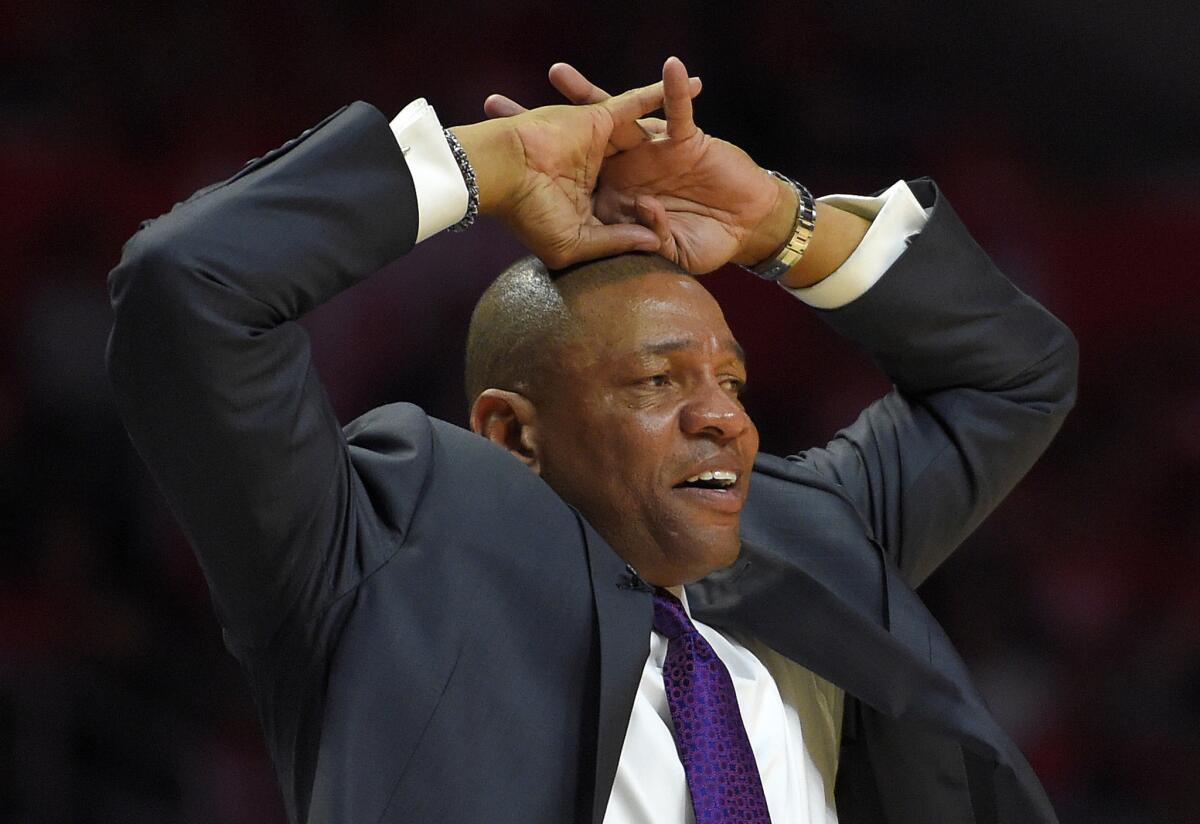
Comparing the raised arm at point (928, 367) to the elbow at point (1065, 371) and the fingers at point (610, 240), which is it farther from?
the fingers at point (610, 240)

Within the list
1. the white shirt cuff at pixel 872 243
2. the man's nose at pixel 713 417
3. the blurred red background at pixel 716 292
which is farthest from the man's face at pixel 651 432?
the blurred red background at pixel 716 292

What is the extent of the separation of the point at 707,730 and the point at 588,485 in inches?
10.4

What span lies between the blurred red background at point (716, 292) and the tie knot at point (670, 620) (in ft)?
3.51

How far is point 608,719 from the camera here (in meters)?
1.48

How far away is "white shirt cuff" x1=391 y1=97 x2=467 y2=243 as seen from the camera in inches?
61.6

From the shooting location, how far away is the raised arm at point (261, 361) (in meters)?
1.35

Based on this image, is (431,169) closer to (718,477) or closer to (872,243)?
(718,477)

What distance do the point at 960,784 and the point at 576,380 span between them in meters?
0.59

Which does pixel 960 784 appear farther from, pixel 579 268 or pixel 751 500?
pixel 579 268

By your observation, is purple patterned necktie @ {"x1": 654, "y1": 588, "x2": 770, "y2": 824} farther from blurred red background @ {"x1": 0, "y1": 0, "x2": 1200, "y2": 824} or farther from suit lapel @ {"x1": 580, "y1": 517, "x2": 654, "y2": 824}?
blurred red background @ {"x1": 0, "y1": 0, "x2": 1200, "y2": 824}

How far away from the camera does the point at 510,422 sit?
5.76 ft

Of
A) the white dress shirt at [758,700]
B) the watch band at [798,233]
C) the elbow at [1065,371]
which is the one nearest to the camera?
the white dress shirt at [758,700]

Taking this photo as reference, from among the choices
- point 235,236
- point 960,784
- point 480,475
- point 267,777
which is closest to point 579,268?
point 480,475

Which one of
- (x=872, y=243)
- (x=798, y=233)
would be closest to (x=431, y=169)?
(x=798, y=233)
